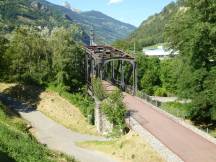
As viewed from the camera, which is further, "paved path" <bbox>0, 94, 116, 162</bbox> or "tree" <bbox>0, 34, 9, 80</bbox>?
"tree" <bbox>0, 34, 9, 80</bbox>

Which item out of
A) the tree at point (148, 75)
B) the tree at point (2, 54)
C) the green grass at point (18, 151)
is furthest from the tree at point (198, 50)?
the tree at point (148, 75)

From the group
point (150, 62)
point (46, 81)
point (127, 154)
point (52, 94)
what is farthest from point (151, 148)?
point (150, 62)

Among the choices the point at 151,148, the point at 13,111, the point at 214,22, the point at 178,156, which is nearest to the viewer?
the point at 178,156

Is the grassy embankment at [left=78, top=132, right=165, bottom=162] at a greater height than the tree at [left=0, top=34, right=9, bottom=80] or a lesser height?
lesser

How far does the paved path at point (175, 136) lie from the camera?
26344 millimetres

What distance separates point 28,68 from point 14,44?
11.1ft

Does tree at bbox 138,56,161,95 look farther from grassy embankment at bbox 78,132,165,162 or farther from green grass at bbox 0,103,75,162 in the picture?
green grass at bbox 0,103,75,162

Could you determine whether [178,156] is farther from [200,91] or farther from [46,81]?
[46,81]

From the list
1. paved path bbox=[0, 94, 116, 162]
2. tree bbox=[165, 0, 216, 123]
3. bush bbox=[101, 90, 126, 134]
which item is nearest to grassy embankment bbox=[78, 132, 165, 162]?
paved path bbox=[0, 94, 116, 162]

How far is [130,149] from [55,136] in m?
12.1

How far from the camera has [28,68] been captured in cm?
5538

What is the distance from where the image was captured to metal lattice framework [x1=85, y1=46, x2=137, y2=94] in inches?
2005

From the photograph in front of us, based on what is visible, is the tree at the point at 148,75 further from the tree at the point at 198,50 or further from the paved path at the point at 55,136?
the tree at the point at 198,50

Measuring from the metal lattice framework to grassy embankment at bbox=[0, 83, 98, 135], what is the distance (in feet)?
12.7
